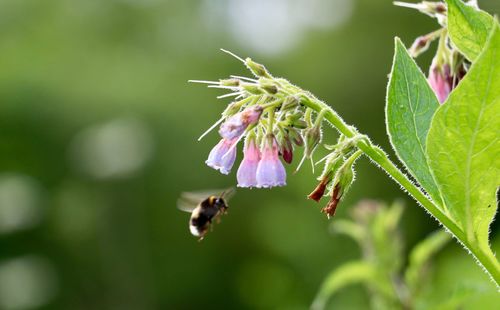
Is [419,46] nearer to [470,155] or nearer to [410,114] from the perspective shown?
[410,114]

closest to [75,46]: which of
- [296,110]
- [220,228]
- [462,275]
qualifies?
[220,228]

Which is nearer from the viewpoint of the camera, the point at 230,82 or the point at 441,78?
the point at 230,82

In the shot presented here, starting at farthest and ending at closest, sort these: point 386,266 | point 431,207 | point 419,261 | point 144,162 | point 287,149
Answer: point 144,162 → point 386,266 → point 419,261 → point 287,149 → point 431,207

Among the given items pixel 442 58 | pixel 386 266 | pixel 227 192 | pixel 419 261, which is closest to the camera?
pixel 442 58

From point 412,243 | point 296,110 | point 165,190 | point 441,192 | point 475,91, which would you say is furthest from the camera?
point 165,190

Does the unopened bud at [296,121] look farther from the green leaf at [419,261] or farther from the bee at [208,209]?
the green leaf at [419,261]

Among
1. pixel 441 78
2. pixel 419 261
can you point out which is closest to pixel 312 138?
pixel 441 78

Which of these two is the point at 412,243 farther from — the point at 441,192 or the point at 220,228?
the point at 441,192

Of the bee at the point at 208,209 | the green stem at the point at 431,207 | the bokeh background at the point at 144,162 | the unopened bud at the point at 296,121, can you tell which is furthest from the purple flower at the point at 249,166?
the bokeh background at the point at 144,162

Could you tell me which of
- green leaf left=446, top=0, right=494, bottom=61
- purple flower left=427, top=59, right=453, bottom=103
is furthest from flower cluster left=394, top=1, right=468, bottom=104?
green leaf left=446, top=0, right=494, bottom=61
